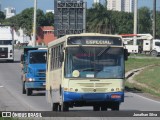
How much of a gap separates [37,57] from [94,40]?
43.2 feet

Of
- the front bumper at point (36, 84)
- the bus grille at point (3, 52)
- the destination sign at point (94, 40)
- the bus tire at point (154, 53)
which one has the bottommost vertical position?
the bus tire at point (154, 53)

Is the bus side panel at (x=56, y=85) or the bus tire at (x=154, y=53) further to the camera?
the bus tire at (x=154, y=53)

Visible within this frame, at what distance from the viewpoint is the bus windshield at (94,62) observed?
2120 centimetres

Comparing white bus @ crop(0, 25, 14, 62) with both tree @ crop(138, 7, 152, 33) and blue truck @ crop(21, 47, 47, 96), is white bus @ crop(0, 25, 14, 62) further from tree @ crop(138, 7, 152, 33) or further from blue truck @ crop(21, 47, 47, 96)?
tree @ crop(138, 7, 152, 33)

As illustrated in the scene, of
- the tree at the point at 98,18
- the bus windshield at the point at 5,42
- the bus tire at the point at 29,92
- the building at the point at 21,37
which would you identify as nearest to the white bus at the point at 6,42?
the bus windshield at the point at 5,42

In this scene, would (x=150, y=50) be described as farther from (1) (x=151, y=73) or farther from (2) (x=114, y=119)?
(2) (x=114, y=119)

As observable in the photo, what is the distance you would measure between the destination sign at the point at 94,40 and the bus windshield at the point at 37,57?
12.9 m

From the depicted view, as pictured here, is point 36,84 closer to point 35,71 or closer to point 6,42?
point 35,71

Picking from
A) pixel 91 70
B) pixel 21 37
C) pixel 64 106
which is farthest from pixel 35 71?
pixel 21 37

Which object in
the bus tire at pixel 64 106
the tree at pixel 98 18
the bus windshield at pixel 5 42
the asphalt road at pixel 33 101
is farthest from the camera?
the tree at pixel 98 18

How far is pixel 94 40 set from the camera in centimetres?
2158

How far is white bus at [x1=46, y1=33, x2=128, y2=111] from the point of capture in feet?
69.5

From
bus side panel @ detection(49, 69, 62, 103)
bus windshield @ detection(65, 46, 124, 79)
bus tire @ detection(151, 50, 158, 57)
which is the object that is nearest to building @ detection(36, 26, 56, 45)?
bus tire @ detection(151, 50, 158, 57)

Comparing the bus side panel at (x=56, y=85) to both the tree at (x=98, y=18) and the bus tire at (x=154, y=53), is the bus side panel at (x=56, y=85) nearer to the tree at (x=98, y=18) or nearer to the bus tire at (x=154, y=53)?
the bus tire at (x=154, y=53)
